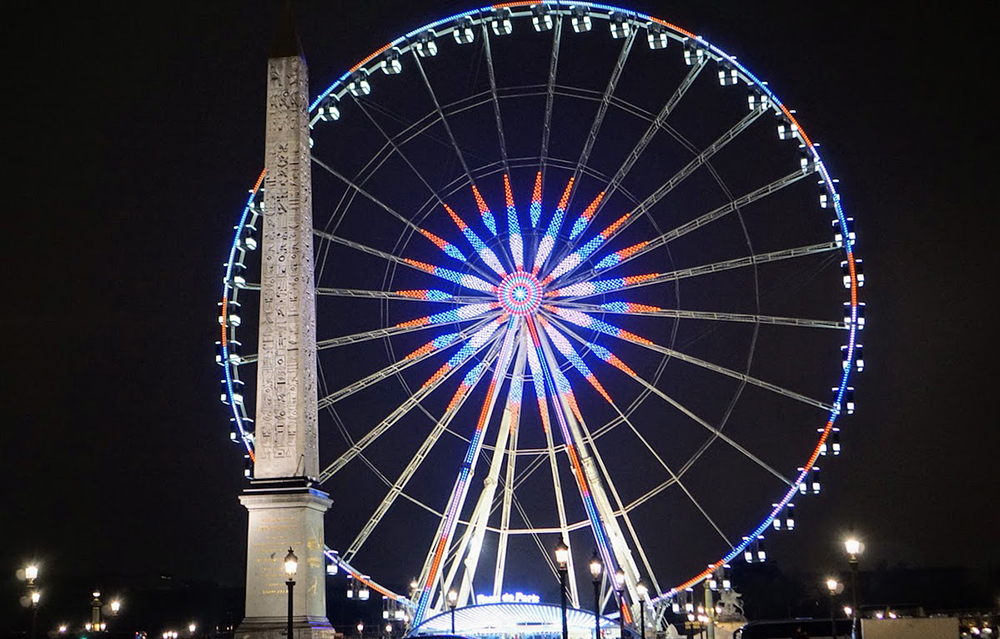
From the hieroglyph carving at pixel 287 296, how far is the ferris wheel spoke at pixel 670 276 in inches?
316

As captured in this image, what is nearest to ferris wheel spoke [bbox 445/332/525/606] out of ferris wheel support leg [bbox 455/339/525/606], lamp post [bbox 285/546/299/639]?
ferris wheel support leg [bbox 455/339/525/606]

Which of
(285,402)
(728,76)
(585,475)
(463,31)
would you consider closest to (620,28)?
(728,76)

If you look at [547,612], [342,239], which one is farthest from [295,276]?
[547,612]

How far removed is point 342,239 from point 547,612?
1321 cm

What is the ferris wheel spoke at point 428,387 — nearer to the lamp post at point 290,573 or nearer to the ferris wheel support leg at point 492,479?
the ferris wheel support leg at point 492,479

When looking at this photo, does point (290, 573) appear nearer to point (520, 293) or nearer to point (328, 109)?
point (520, 293)

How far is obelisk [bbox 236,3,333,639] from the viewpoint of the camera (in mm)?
19594

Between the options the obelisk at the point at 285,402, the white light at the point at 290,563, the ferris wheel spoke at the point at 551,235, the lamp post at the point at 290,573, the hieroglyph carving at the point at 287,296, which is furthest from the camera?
the ferris wheel spoke at the point at 551,235

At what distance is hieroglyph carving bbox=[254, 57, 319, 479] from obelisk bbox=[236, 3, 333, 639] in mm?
15

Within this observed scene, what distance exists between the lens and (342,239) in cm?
2908

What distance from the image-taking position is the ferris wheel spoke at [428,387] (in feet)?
91.8

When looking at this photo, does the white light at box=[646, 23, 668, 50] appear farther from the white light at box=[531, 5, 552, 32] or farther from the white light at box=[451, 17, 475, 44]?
the white light at box=[451, 17, 475, 44]

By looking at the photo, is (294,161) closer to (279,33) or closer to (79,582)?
(279,33)

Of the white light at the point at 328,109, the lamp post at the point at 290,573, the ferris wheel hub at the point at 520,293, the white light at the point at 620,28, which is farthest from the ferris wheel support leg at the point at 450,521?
the lamp post at the point at 290,573
